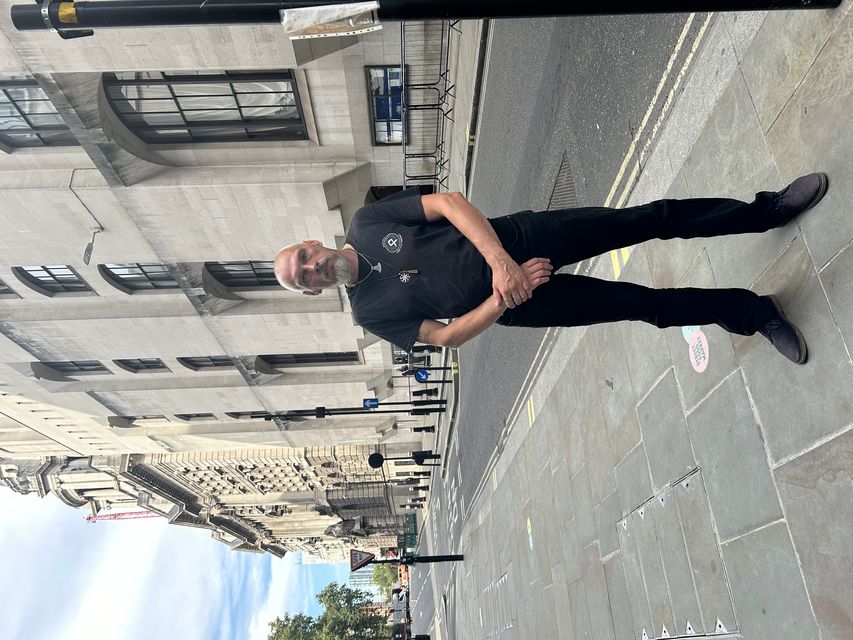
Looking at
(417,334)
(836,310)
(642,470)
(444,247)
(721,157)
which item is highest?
(721,157)

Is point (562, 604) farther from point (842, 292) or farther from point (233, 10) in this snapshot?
point (233, 10)

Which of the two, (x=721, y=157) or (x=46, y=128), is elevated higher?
(x=46, y=128)

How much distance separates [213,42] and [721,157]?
1074 cm

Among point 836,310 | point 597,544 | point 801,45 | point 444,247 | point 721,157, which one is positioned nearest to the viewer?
point 836,310

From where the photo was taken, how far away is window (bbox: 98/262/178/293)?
1766cm

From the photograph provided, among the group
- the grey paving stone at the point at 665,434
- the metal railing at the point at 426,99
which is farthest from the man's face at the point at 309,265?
the metal railing at the point at 426,99

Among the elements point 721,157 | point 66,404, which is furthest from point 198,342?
point 721,157

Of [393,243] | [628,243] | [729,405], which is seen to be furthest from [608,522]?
[393,243]

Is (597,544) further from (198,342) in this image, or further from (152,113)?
(198,342)

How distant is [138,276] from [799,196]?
1946 centimetres

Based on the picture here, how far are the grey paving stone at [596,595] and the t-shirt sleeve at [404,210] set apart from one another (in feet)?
12.8

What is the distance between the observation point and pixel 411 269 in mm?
3326

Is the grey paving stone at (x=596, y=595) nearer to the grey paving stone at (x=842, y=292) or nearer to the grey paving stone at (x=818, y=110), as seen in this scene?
the grey paving stone at (x=842, y=292)

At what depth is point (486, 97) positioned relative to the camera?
1073 centimetres
